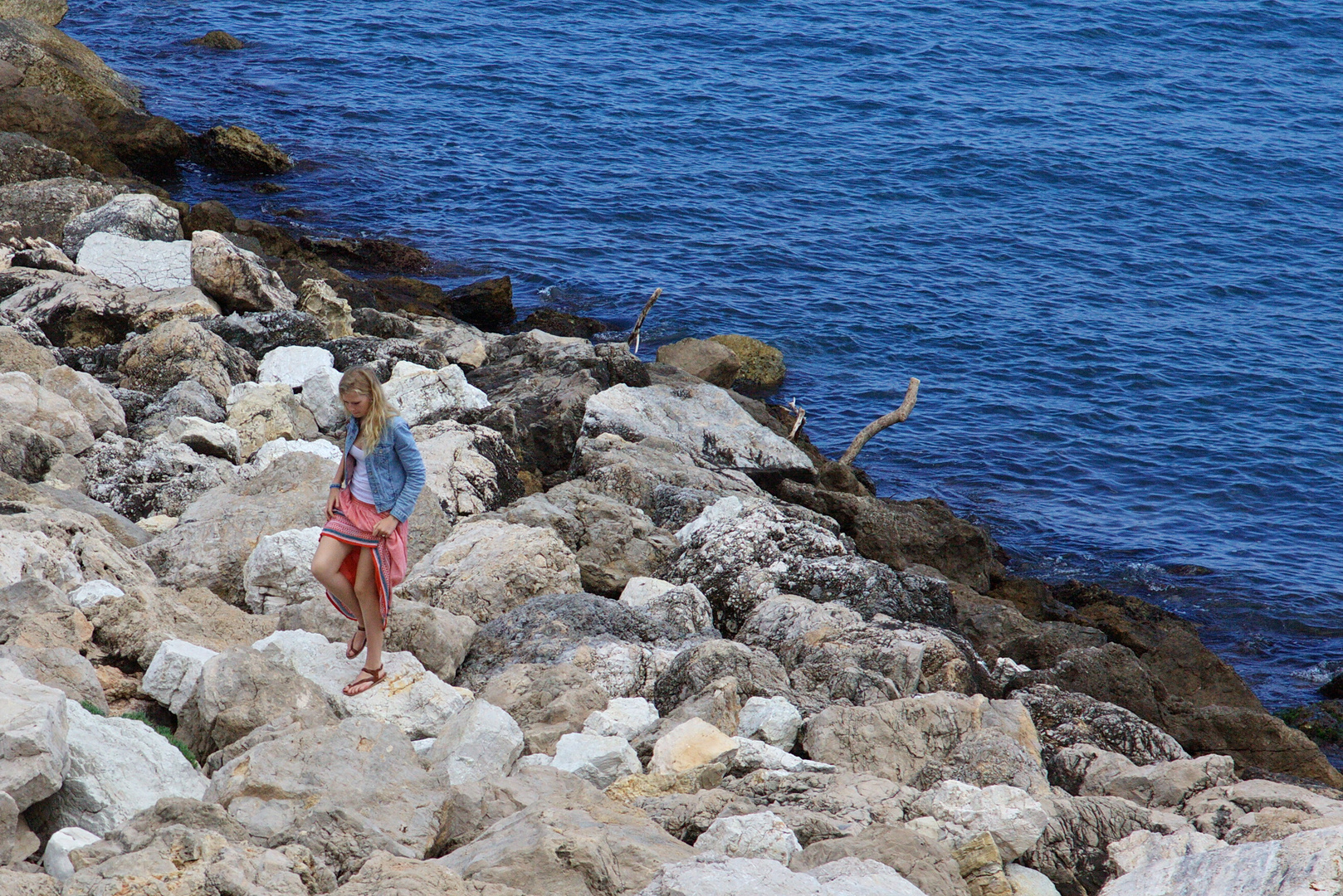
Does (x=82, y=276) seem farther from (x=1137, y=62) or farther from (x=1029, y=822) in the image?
(x=1137, y=62)

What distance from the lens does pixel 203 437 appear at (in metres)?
12.5

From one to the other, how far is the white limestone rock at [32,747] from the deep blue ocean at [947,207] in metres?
15.7

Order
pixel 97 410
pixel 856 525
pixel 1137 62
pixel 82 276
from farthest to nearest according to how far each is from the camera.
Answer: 1. pixel 1137 62
2. pixel 82 276
3. pixel 856 525
4. pixel 97 410

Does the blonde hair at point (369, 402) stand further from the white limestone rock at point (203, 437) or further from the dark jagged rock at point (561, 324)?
the dark jagged rock at point (561, 324)

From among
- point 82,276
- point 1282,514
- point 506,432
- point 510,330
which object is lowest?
point 1282,514

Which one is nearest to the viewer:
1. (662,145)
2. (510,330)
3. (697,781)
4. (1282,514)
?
(697,781)

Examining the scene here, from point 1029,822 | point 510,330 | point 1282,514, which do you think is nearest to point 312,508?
point 1029,822

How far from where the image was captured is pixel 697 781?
22.2 ft

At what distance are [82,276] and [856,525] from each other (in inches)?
488

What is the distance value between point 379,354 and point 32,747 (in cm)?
1130

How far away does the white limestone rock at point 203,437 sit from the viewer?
493 inches

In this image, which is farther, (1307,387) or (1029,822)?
(1307,387)

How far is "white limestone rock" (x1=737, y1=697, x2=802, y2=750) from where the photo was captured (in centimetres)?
768

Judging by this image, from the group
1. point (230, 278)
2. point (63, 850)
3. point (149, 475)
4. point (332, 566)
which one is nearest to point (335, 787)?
point (63, 850)
